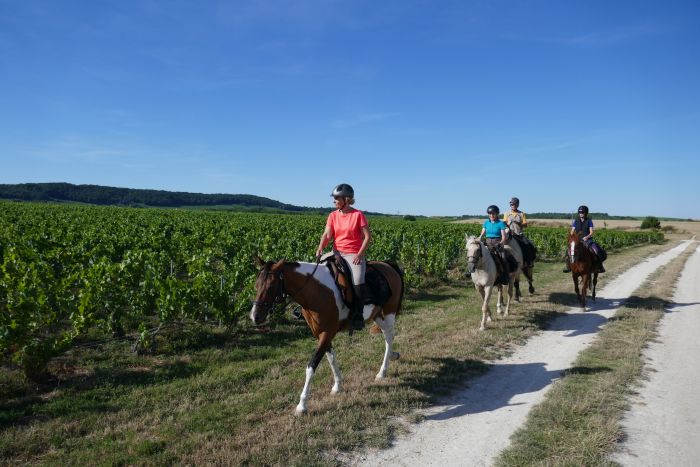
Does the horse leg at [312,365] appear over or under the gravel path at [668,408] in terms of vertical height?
over

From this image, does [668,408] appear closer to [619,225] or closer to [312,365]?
[312,365]

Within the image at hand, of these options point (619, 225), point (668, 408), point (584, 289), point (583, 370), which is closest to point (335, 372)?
point (583, 370)

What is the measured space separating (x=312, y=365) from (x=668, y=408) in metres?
5.09

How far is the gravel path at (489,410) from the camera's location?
15.1 feet

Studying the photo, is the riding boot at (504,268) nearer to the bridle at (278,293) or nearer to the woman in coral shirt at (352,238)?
the woman in coral shirt at (352,238)

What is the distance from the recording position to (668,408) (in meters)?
5.77

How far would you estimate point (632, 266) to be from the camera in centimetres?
2348

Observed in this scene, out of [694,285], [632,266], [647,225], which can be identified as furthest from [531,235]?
[647,225]

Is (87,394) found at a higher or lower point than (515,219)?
lower

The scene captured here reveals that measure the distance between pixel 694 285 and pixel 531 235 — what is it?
53.2 feet

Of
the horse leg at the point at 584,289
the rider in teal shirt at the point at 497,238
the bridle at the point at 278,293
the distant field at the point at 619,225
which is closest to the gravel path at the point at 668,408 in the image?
the horse leg at the point at 584,289

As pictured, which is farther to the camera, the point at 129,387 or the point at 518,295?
the point at 518,295

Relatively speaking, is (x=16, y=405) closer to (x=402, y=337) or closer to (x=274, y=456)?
(x=274, y=456)

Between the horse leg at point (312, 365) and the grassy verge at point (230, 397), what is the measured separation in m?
0.17
